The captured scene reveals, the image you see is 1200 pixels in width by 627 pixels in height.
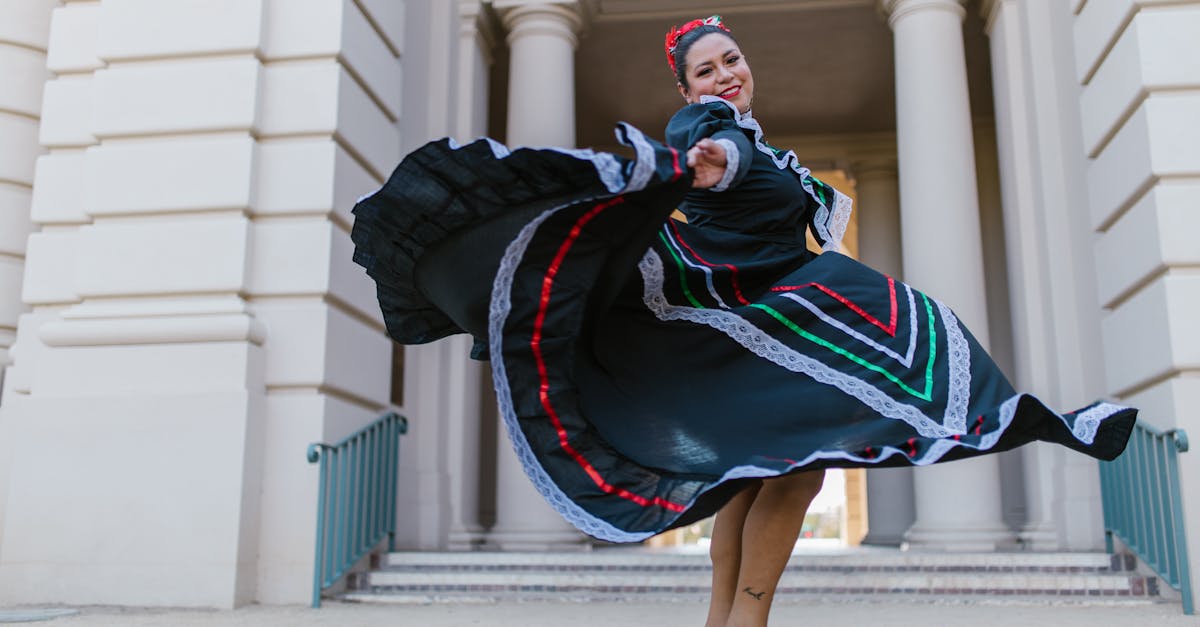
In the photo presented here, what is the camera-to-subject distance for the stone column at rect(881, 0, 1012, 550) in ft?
22.4

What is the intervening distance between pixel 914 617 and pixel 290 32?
15.2 ft

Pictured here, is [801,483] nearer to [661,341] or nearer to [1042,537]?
[661,341]

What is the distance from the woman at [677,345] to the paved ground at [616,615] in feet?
6.89

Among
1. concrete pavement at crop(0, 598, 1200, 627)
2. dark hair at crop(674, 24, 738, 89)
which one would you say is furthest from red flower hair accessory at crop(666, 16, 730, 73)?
concrete pavement at crop(0, 598, 1200, 627)

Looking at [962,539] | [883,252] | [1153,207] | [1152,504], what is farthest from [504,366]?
[883,252]

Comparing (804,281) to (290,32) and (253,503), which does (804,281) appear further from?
(290,32)

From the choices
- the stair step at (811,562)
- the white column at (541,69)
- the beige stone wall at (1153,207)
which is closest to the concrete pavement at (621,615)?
the stair step at (811,562)

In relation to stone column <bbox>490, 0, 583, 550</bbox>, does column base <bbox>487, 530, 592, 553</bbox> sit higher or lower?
lower

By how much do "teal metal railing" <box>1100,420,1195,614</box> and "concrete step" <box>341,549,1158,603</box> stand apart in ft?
0.68

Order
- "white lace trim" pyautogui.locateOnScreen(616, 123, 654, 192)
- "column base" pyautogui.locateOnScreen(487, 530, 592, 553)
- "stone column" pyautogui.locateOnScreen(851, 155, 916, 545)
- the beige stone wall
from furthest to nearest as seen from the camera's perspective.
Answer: "stone column" pyautogui.locateOnScreen(851, 155, 916, 545)
"column base" pyautogui.locateOnScreen(487, 530, 592, 553)
the beige stone wall
"white lace trim" pyautogui.locateOnScreen(616, 123, 654, 192)

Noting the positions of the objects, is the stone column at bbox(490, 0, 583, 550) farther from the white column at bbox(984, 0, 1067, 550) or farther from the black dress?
the black dress

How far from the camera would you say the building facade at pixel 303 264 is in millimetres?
5445

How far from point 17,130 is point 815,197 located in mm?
6521

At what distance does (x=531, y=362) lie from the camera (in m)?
2.40
